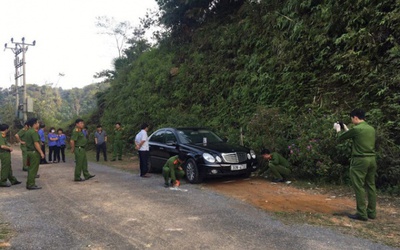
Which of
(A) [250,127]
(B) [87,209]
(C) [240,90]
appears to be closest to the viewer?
(B) [87,209]

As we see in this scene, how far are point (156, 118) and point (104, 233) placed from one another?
13.6 meters

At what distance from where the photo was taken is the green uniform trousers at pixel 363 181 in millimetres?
5062

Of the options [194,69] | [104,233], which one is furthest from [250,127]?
[194,69]

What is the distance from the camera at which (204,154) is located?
8141 millimetres

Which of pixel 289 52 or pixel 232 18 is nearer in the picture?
pixel 289 52

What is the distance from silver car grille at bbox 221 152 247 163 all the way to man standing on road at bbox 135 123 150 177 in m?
2.83

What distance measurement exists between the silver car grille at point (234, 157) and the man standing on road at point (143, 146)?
2.83m

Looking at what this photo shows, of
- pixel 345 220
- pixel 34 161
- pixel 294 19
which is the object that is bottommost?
pixel 345 220

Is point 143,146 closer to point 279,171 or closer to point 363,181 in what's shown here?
point 279,171

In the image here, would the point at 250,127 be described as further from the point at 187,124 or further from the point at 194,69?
the point at 194,69

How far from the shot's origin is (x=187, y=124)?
14.7 metres

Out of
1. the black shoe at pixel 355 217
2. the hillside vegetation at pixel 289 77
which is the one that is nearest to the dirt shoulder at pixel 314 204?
the black shoe at pixel 355 217

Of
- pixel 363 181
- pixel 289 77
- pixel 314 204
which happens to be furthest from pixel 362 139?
pixel 289 77

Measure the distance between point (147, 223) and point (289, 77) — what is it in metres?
8.11
